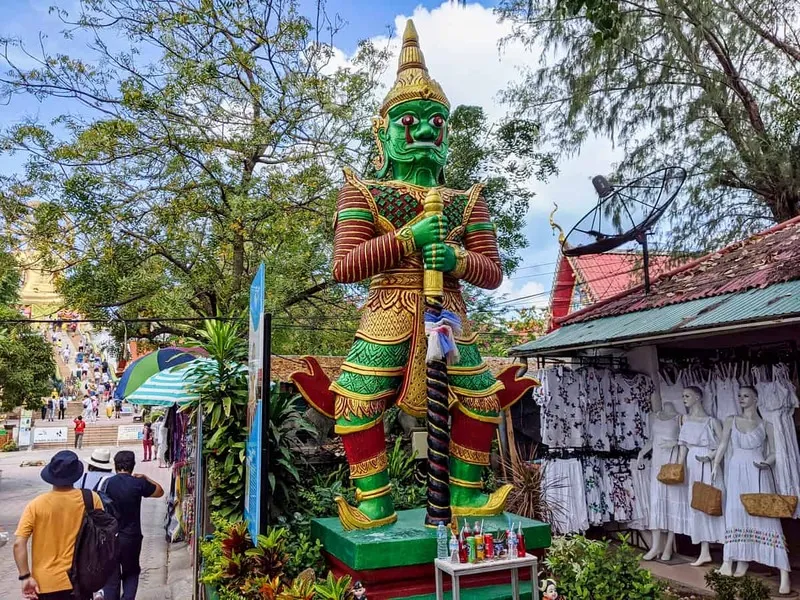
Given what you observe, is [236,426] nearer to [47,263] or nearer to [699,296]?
[699,296]

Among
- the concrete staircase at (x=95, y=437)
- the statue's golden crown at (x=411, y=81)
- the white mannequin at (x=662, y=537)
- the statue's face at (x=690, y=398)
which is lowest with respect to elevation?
the concrete staircase at (x=95, y=437)

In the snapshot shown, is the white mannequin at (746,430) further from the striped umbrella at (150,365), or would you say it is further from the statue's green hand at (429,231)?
the striped umbrella at (150,365)

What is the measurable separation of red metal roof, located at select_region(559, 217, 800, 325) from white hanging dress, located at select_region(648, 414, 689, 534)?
53.1 inches

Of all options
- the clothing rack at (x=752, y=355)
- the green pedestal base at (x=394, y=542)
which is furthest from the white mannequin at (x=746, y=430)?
the green pedestal base at (x=394, y=542)

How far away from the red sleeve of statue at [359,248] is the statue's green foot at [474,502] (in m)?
1.56

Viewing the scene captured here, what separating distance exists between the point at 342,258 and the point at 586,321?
469 cm

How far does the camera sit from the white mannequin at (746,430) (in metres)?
5.84

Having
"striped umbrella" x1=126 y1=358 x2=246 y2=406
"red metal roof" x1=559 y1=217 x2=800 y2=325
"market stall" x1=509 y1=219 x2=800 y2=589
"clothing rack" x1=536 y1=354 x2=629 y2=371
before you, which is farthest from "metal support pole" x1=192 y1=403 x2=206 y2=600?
"red metal roof" x1=559 y1=217 x2=800 y2=325

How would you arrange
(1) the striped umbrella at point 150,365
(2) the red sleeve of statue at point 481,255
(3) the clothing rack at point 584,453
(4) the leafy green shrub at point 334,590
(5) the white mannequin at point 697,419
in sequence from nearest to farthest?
(4) the leafy green shrub at point 334,590 → (2) the red sleeve of statue at point 481,255 → (5) the white mannequin at point 697,419 → (3) the clothing rack at point 584,453 → (1) the striped umbrella at point 150,365

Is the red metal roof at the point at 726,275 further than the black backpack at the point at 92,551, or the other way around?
the red metal roof at the point at 726,275

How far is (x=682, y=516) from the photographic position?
6.59m

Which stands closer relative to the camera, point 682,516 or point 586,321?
point 682,516

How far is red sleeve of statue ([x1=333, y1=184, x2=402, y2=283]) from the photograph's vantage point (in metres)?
4.19

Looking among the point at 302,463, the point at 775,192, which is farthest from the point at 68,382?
the point at 775,192
